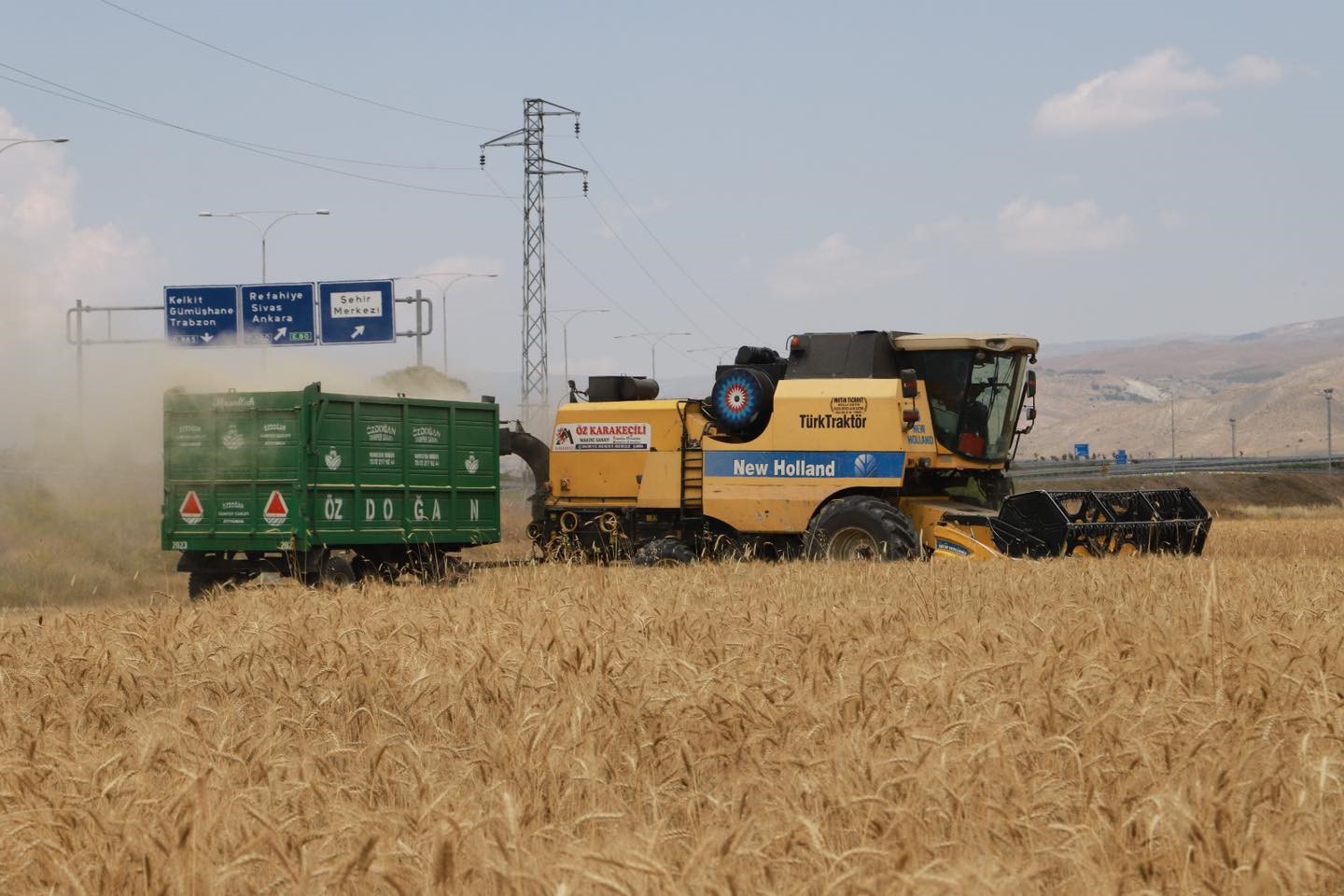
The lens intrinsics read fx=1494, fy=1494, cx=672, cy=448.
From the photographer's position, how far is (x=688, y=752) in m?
4.86

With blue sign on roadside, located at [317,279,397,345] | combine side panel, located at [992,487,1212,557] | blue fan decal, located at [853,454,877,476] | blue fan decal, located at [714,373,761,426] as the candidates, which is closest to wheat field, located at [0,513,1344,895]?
combine side panel, located at [992,487,1212,557]

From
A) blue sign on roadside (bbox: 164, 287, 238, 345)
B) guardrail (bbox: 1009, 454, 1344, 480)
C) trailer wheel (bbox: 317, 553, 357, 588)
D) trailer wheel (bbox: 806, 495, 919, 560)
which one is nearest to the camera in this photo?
trailer wheel (bbox: 806, 495, 919, 560)

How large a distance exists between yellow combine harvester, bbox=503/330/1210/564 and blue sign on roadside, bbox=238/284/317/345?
2530 cm

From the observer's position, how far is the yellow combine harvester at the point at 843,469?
1828 centimetres

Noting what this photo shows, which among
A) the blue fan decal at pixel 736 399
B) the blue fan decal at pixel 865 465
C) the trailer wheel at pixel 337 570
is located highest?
the blue fan decal at pixel 736 399

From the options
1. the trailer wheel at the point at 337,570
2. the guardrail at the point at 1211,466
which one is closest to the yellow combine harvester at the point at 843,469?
the trailer wheel at the point at 337,570

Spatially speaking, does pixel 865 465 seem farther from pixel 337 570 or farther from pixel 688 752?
pixel 688 752

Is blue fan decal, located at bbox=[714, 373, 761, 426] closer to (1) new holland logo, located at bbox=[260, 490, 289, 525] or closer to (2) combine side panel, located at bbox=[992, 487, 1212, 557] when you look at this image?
(2) combine side panel, located at bbox=[992, 487, 1212, 557]

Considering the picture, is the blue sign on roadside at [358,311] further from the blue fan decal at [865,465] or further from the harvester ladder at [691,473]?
the blue fan decal at [865,465]

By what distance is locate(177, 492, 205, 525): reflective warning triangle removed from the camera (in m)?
19.6

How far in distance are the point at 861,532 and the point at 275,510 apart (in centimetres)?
747

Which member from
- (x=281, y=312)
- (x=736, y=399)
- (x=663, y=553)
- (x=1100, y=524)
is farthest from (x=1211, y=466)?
(x=663, y=553)

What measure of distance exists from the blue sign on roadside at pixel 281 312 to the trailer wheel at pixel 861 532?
29.1 metres

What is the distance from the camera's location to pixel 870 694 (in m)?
5.97
